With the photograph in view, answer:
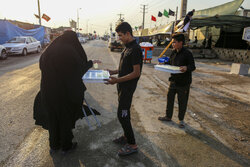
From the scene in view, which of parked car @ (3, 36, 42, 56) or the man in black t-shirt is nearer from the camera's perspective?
the man in black t-shirt

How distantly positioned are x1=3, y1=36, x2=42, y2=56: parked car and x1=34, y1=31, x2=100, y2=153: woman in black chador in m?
14.3

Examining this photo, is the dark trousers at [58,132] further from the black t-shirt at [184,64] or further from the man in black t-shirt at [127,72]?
the black t-shirt at [184,64]

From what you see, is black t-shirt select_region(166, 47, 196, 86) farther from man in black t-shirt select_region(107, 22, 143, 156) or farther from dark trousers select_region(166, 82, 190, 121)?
man in black t-shirt select_region(107, 22, 143, 156)

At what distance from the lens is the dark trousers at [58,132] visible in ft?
8.48

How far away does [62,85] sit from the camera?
8.04ft

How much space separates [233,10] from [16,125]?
22581 millimetres

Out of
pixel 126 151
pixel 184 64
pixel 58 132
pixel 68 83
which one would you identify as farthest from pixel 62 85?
pixel 184 64

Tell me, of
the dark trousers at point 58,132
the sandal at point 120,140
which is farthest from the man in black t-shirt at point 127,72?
the dark trousers at point 58,132

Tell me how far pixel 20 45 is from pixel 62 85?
49.0 ft

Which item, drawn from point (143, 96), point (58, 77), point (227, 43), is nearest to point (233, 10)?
point (227, 43)

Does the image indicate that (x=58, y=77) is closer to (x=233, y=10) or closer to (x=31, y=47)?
(x=31, y=47)

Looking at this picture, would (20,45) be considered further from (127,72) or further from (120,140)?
(127,72)

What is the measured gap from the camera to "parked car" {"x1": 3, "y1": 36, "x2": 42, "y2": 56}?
14219 millimetres

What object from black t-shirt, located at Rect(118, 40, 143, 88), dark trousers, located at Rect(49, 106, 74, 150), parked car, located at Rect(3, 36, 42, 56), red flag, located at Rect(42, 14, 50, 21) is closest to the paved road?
dark trousers, located at Rect(49, 106, 74, 150)
